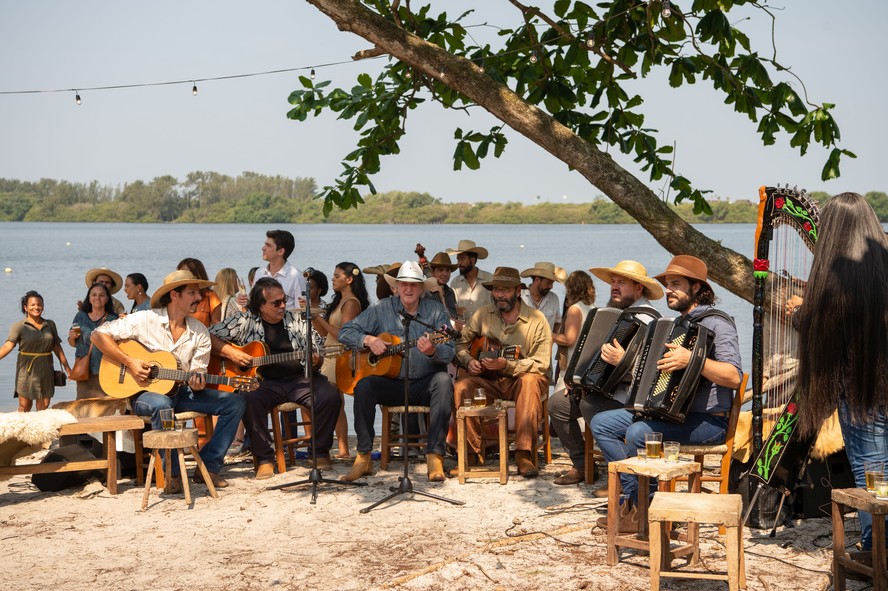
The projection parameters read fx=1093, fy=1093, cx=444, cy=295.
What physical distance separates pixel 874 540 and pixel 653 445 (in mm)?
1140

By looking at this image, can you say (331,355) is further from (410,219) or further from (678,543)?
(410,219)

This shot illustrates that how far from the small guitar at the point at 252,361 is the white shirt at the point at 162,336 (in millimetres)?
249

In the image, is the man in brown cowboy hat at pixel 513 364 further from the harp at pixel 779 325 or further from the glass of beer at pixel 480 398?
the harp at pixel 779 325

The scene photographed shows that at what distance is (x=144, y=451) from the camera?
8.05 metres

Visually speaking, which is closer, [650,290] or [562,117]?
[650,290]

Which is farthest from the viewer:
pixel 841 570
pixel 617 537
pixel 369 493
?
pixel 369 493

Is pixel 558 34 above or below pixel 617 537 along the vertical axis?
above

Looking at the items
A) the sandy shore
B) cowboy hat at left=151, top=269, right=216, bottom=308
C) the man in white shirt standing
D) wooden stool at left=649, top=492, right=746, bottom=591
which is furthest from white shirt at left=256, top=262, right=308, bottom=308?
wooden stool at left=649, top=492, right=746, bottom=591

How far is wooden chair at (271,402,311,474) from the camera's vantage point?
8148 millimetres

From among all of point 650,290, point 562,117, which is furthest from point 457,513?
point 562,117

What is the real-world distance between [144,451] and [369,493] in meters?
1.83

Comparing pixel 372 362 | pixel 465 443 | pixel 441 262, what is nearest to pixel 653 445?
pixel 465 443

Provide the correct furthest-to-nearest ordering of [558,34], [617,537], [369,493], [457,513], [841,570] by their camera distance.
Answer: [558,34] → [369,493] → [457,513] → [617,537] → [841,570]

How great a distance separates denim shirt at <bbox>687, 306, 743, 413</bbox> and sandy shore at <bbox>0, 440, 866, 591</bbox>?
0.76 meters
